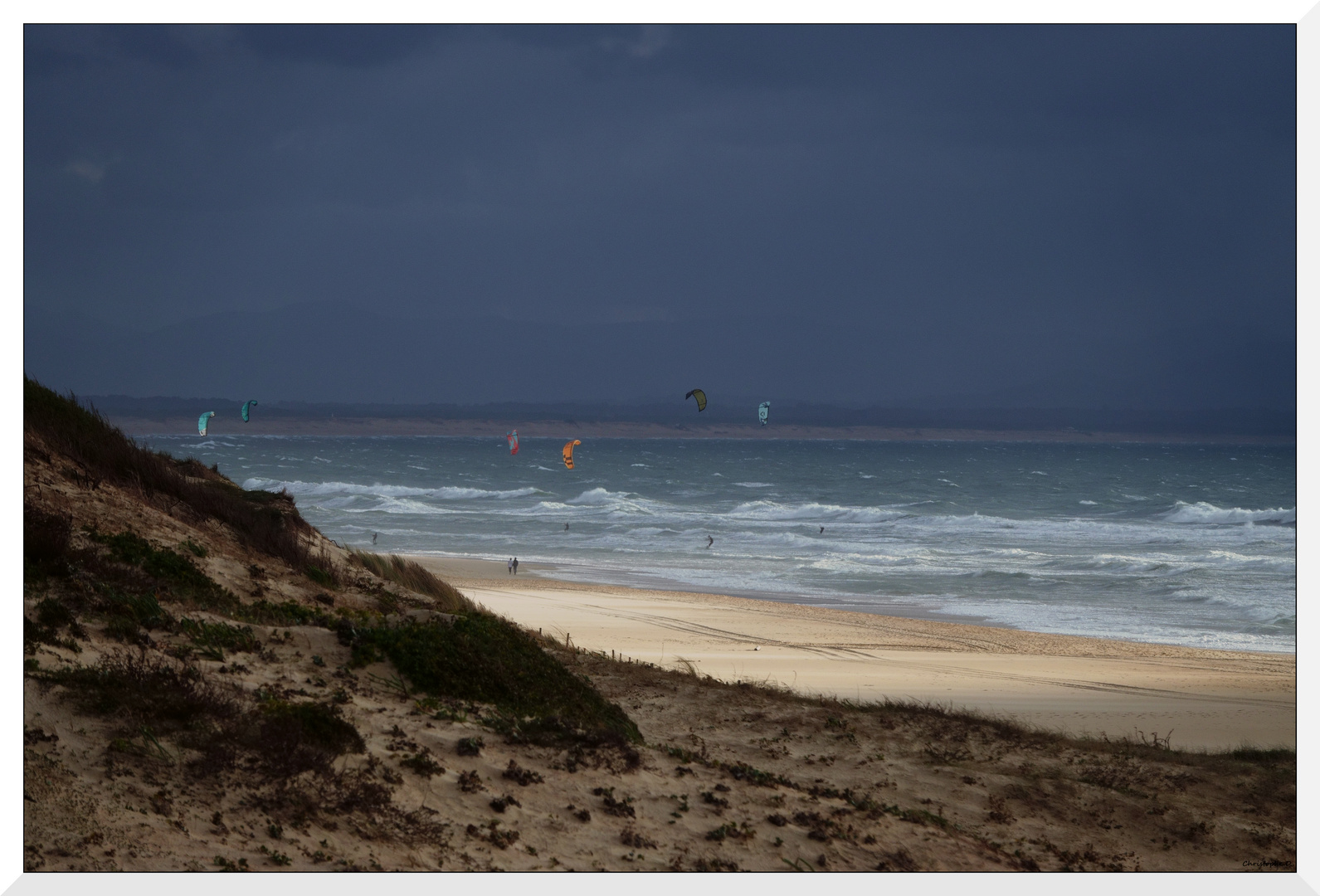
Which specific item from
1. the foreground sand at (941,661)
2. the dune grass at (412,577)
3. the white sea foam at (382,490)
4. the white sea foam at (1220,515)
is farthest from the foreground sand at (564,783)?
the white sea foam at (382,490)

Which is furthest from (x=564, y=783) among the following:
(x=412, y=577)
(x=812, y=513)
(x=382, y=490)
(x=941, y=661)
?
(x=382, y=490)

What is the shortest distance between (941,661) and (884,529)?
2751cm

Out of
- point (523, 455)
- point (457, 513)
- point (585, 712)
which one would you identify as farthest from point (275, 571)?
point (523, 455)

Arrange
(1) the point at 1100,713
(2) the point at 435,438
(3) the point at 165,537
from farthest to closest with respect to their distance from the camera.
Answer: (2) the point at 435,438 → (1) the point at 1100,713 → (3) the point at 165,537

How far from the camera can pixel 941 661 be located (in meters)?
14.4

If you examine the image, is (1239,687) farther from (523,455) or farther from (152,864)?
(523,455)

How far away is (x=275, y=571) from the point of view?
775 cm

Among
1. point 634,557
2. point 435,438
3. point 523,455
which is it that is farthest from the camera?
point 435,438

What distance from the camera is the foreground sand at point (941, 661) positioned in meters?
10.2

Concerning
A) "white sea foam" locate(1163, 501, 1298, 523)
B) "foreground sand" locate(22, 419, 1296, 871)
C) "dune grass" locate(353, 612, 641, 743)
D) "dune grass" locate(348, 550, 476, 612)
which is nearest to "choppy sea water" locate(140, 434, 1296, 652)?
"white sea foam" locate(1163, 501, 1298, 523)

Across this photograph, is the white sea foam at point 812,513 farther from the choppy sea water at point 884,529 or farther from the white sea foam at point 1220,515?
the white sea foam at point 1220,515

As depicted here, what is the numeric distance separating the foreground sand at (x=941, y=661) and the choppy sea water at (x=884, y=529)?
7.88 feet

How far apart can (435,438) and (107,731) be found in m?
152

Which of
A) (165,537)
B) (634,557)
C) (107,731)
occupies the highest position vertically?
(165,537)
